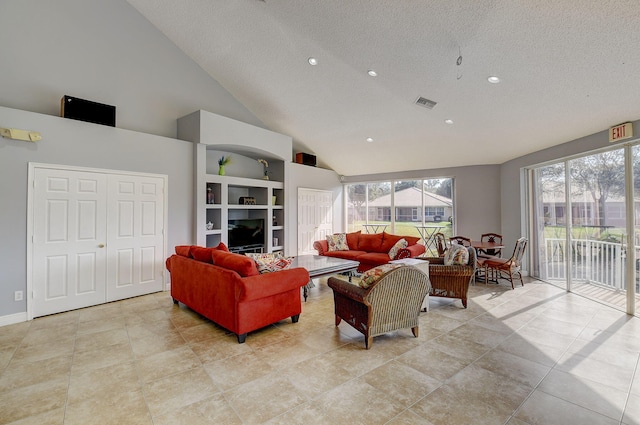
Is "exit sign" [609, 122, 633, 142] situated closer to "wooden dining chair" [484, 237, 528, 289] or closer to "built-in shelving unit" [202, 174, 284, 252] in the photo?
"wooden dining chair" [484, 237, 528, 289]

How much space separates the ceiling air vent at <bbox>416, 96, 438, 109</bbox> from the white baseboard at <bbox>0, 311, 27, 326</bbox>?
6.29 metres

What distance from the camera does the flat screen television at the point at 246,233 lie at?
6.21 meters

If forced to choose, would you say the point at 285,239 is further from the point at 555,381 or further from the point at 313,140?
the point at 555,381

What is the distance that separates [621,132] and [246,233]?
6.33 m

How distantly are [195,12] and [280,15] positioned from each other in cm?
164

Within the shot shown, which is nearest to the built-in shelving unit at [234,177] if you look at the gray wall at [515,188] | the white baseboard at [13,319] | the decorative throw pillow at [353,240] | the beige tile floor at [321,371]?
the decorative throw pillow at [353,240]

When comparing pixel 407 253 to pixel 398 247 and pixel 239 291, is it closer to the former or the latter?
pixel 398 247

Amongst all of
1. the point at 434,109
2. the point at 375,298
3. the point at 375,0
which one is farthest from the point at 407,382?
the point at 434,109

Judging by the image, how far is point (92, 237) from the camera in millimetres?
4320

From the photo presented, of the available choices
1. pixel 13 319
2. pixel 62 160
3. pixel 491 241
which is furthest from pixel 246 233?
pixel 491 241

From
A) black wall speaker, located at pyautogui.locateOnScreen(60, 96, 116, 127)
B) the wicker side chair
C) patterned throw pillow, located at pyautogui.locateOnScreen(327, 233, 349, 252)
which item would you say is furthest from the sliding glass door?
black wall speaker, located at pyautogui.locateOnScreen(60, 96, 116, 127)

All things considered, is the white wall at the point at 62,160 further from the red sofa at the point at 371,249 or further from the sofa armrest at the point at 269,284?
the red sofa at the point at 371,249

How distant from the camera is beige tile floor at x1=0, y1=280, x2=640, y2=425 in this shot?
6.64ft

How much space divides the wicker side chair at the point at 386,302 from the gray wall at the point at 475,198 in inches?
180
